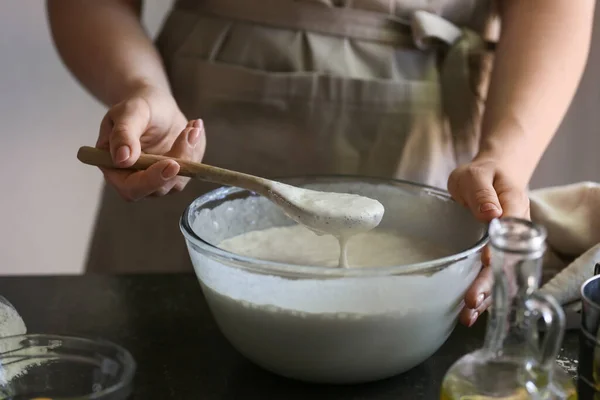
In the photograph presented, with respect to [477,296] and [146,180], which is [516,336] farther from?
[146,180]

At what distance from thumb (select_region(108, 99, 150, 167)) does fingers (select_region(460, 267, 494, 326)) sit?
1.15ft

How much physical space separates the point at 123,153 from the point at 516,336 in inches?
16.7

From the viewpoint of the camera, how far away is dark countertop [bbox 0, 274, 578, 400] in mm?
637

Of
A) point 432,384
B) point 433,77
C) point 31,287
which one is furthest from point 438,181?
point 31,287

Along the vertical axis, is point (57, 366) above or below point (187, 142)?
below

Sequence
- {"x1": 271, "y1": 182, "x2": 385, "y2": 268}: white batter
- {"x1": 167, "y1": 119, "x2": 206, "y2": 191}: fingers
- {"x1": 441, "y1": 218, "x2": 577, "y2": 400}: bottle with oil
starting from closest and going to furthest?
{"x1": 441, "y1": 218, "x2": 577, "y2": 400}: bottle with oil
{"x1": 271, "y1": 182, "x2": 385, "y2": 268}: white batter
{"x1": 167, "y1": 119, "x2": 206, "y2": 191}: fingers

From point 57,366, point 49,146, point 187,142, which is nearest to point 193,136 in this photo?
point 187,142

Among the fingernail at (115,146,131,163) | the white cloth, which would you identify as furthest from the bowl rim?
the white cloth

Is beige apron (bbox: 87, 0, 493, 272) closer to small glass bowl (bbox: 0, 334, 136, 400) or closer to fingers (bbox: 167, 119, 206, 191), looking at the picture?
fingers (bbox: 167, 119, 206, 191)

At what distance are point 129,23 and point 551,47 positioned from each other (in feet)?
1.86

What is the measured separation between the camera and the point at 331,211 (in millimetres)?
676

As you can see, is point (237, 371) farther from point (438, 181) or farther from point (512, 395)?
point (438, 181)

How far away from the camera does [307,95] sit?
0.98 m

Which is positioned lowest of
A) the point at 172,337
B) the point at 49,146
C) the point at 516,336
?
the point at 49,146
